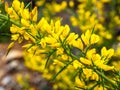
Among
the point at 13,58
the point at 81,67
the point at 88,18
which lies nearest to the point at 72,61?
the point at 81,67

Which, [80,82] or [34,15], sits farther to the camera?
[80,82]

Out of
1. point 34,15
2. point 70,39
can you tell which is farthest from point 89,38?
point 34,15

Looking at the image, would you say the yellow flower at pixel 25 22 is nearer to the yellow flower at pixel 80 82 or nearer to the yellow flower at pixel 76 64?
the yellow flower at pixel 76 64

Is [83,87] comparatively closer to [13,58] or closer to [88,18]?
[88,18]

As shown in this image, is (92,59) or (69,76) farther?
(69,76)

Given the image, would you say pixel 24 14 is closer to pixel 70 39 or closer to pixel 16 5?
pixel 16 5

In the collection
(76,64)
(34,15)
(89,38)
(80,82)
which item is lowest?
(80,82)

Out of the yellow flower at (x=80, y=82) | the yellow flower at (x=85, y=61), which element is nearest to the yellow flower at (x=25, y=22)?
the yellow flower at (x=85, y=61)

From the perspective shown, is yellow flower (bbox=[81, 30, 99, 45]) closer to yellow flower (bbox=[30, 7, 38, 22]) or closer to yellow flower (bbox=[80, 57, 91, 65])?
yellow flower (bbox=[80, 57, 91, 65])

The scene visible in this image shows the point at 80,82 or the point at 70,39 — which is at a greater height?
the point at 70,39

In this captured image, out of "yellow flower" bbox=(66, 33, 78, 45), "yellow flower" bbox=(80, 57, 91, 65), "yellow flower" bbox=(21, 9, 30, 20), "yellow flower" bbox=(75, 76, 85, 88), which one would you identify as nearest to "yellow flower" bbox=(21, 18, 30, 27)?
"yellow flower" bbox=(21, 9, 30, 20)

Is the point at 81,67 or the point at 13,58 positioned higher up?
the point at 81,67
